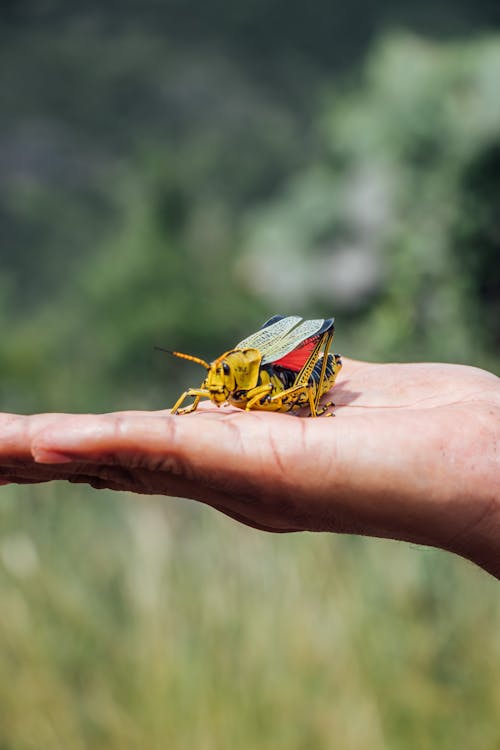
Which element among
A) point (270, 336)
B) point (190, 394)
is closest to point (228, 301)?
point (270, 336)

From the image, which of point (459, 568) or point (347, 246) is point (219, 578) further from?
point (347, 246)

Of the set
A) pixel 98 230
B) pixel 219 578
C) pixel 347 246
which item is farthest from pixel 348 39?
pixel 219 578

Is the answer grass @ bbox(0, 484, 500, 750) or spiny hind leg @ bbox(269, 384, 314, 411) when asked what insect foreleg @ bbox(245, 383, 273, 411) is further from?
grass @ bbox(0, 484, 500, 750)

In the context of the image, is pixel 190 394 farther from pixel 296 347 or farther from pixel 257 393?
pixel 296 347

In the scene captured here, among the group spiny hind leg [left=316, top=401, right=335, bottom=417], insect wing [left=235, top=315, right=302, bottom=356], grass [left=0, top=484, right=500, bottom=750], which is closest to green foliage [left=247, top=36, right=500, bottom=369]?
grass [left=0, top=484, right=500, bottom=750]

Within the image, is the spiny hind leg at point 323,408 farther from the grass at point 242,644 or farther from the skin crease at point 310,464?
the grass at point 242,644
